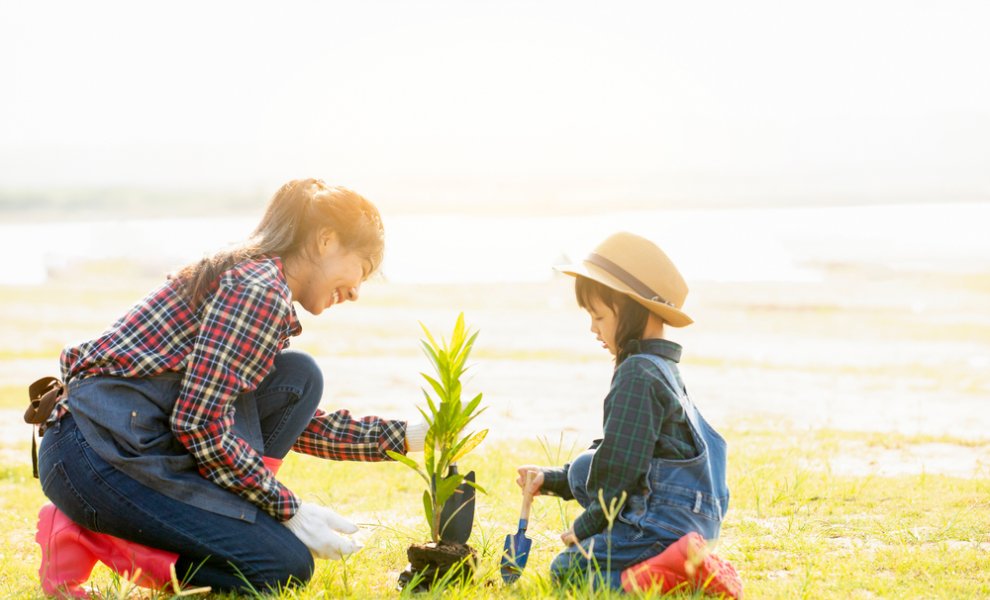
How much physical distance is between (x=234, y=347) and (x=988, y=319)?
1473 centimetres

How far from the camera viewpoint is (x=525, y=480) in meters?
3.48

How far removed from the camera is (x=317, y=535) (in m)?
3.33

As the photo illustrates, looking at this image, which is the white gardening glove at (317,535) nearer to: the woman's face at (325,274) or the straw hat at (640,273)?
the woman's face at (325,274)

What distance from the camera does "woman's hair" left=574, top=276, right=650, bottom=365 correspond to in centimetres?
333

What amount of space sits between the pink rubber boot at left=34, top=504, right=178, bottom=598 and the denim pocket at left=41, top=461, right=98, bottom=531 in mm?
86

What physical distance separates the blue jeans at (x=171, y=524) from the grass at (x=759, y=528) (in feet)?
0.36

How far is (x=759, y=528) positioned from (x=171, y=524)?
220 centimetres

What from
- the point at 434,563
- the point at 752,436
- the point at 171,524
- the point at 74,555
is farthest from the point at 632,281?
the point at 752,436

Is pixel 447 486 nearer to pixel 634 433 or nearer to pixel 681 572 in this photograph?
pixel 634 433

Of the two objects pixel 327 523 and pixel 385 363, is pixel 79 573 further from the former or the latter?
pixel 385 363

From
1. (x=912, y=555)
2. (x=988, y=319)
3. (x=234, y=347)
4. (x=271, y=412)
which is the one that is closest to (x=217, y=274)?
(x=234, y=347)

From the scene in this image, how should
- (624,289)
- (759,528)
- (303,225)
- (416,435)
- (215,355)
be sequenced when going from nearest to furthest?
(215,355) < (624,289) < (303,225) < (416,435) < (759,528)

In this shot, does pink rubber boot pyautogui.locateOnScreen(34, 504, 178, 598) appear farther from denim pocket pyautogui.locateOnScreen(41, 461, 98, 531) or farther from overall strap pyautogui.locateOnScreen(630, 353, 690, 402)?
overall strap pyautogui.locateOnScreen(630, 353, 690, 402)

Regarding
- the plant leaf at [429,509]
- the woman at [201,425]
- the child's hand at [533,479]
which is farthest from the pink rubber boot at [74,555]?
the child's hand at [533,479]
